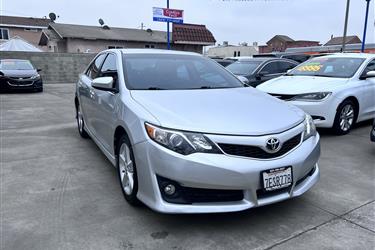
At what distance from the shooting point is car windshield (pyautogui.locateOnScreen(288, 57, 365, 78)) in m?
6.49

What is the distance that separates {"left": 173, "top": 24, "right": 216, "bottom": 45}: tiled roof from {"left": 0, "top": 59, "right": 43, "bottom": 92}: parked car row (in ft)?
58.2

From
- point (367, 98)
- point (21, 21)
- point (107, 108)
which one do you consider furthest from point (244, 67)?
point (21, 21)

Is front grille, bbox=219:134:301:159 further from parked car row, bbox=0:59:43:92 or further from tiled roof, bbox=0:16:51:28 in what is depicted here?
tiled roof, bbox=0:16:51:28

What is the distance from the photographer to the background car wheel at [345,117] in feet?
19.3

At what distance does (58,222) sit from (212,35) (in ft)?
99.0

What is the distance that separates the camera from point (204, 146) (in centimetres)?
Result: 262

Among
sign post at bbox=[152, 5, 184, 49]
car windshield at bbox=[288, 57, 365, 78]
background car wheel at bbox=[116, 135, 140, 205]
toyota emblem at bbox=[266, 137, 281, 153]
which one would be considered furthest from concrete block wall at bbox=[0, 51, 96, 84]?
toyota emblem at bbox=[266, 137, 281, 153]

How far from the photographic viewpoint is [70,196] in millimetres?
3516

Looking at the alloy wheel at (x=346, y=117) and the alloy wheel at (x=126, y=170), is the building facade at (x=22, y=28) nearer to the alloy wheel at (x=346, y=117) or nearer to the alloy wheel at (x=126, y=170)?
the alloy wheel at (x=346, y=117)

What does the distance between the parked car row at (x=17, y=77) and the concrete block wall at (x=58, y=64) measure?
12.4 ft

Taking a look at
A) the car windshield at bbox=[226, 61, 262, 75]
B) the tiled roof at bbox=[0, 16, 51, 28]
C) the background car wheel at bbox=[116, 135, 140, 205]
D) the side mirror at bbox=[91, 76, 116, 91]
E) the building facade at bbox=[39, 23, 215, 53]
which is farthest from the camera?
the tiled roof at bbox=[0, 16, 51, 28]

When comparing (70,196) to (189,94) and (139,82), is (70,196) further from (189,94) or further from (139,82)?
(189,94)

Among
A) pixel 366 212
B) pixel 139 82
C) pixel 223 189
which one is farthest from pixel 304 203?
pixel 139 82

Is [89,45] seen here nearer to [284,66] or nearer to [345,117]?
[284,66]
